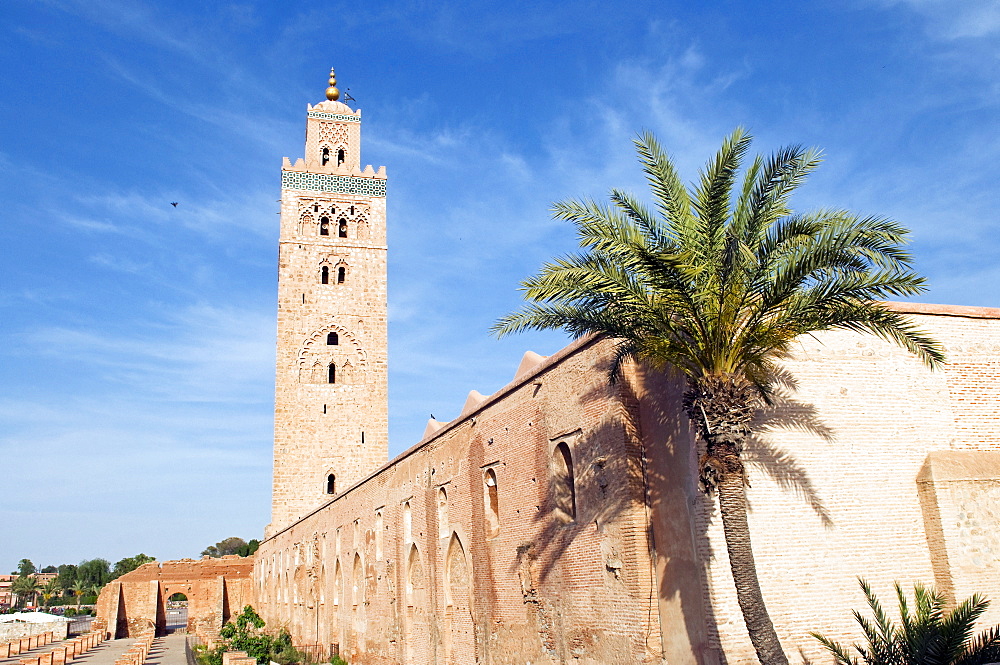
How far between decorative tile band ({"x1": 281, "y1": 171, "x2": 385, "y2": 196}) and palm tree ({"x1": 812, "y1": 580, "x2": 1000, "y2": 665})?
85.8ft

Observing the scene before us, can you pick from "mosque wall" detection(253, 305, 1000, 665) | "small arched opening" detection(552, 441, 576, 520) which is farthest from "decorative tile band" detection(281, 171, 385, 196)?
"small arched opening" detection(552, 441, 576, 520)

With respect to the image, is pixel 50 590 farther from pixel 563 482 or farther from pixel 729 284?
pixel 729 284

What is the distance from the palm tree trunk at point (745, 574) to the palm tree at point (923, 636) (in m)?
1.11

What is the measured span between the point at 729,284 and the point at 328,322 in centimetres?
2381

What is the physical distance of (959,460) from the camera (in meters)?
8.68

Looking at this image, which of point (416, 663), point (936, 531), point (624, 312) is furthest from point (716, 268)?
point (416, 663)

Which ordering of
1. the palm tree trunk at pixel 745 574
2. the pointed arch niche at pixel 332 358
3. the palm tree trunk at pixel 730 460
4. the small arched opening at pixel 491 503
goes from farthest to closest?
the pointed arch niche at pixel 332 358, the small arched opening at pixel 491 503, the palm tree trunk at pixel 730 460, the palm tree trunk at pixel 745 574

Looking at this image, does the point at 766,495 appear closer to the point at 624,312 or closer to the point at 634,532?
the point at 634,532

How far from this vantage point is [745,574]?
6656mm

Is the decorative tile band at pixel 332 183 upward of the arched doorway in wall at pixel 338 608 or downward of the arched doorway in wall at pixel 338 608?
upward

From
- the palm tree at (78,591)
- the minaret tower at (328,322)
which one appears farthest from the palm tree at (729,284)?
the palm tree at (78,591)

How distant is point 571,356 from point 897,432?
3.61 m

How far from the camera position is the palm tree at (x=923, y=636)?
6559 millimetres

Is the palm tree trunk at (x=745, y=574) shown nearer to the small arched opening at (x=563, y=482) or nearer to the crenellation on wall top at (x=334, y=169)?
the small arched opening at (x=563, y=482)
